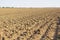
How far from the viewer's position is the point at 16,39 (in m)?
12.0

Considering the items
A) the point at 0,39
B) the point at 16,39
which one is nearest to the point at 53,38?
the point at 16,39

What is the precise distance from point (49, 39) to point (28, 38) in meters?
1.07

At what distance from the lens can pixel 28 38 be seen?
40.4 ft

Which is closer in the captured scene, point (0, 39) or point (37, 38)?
point (0, 39)

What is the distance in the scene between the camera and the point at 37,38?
12453 mm

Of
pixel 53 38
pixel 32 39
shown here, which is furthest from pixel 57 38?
pixel 32 39

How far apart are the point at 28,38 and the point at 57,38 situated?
5.04 feet

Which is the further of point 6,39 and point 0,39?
point 6,39

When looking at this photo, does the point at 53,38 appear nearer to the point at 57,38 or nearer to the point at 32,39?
the point at 57,38

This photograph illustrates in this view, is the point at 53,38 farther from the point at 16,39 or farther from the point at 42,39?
the point at 16,39

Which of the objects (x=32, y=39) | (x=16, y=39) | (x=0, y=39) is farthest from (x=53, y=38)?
(x=0, y=39)

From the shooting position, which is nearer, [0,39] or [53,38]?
[0,39]

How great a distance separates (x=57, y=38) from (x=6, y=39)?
2.61 m

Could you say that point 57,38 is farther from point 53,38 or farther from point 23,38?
point 23,38
